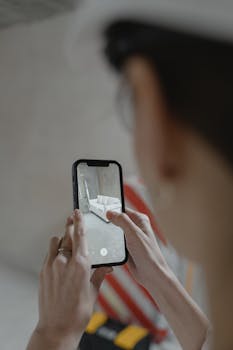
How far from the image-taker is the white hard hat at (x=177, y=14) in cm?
22

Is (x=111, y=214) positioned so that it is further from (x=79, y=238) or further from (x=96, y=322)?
(x=96, y=322)

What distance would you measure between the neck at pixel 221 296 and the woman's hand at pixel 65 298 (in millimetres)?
210

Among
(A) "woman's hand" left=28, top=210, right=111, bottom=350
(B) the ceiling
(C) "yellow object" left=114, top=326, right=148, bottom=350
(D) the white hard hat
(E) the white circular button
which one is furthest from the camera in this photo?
(B) the ceiling

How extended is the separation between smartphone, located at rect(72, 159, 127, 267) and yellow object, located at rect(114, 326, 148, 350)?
510 millimetres

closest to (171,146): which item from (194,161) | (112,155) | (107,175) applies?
(194,161)

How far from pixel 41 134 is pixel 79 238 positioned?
0.99 m

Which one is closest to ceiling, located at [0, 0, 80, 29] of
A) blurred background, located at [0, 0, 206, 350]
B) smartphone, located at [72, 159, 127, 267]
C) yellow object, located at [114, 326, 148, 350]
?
blurred background, located at [0, 0, 206, 350]

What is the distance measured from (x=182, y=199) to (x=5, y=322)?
1.00 m

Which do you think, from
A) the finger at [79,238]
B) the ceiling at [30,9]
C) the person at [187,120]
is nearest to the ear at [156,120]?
→ the person at [187,120]

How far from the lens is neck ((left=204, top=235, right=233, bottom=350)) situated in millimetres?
271

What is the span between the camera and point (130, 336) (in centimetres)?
102

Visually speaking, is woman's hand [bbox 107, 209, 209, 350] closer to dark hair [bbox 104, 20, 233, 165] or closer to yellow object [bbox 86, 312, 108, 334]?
dark hair [bbox 104, 20, 233, 165]

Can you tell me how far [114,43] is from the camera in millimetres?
251

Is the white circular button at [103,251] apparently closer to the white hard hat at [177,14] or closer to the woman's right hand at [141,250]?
the woman's right hand at [141,250]
